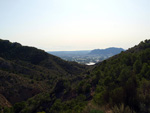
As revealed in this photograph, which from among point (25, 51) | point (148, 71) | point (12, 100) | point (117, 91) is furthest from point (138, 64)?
point (25, 51)

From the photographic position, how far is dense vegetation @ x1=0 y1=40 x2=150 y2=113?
1041 cm

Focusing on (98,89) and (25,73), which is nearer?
(98,89)

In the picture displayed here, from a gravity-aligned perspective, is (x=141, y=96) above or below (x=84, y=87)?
above

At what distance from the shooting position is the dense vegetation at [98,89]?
10406mm

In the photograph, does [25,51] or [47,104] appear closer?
[47,104]

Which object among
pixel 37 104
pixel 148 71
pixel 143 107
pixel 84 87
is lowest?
pixel 37 104

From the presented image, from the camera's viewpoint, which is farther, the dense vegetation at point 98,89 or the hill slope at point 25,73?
the hill slope at point 25,73

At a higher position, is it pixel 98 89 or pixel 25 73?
pixel 98 89

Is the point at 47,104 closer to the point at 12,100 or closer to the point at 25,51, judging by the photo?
the point at 12,100

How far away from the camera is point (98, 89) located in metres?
21.6

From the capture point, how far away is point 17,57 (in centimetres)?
8050

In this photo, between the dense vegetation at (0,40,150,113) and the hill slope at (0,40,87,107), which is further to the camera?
the hill slope at (0,40,87,107)

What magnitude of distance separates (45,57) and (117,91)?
258ft

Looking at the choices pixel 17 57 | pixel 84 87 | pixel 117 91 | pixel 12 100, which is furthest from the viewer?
pixel 17 57
